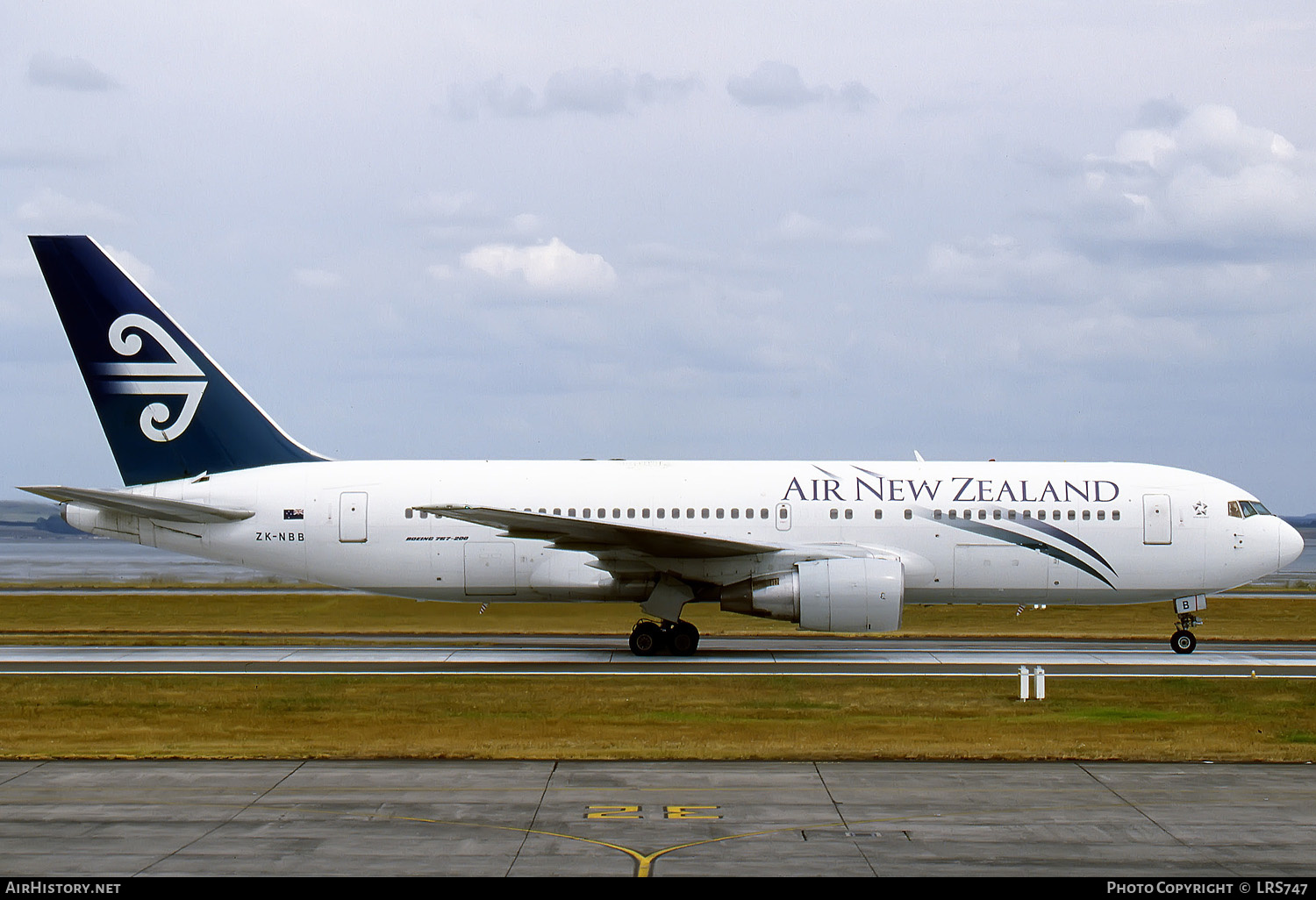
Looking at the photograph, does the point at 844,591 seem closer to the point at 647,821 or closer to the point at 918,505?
the point at 918,505

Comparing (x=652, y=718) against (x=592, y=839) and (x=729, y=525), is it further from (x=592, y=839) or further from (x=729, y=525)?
(x=729, y=525)

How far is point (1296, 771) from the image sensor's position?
598 inches

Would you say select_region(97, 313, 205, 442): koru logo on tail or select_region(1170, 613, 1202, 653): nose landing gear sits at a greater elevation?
select_region(97, 313, 205, 442): koru logo on tail

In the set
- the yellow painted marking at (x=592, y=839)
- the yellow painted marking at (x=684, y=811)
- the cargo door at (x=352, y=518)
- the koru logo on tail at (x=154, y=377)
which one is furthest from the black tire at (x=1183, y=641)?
the koru logo on tail at (x=154, y=377)

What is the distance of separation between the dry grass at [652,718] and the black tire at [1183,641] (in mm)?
5384

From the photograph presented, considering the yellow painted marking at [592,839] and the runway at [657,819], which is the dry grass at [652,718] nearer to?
the runway at [657,819]

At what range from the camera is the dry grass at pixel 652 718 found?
16.6 metres

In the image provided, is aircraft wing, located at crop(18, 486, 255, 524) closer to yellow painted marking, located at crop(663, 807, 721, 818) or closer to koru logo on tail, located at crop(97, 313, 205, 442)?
koru logo on tail, located at crop(97, 313, 205, 442)

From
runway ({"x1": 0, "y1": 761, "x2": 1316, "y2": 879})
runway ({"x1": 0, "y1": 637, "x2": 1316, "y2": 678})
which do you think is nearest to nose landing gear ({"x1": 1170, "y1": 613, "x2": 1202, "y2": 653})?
runway ({"x1": 0, "y1": 637, "x2": 1316, "y2": 678})

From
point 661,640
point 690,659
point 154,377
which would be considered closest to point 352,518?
point 154,377

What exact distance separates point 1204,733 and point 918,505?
1144 cm

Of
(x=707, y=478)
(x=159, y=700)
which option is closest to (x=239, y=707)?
(x=159, y=700)

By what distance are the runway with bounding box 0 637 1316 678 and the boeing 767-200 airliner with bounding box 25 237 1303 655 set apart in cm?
127

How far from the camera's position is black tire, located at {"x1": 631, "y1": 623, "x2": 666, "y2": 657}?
28297 millimetres
